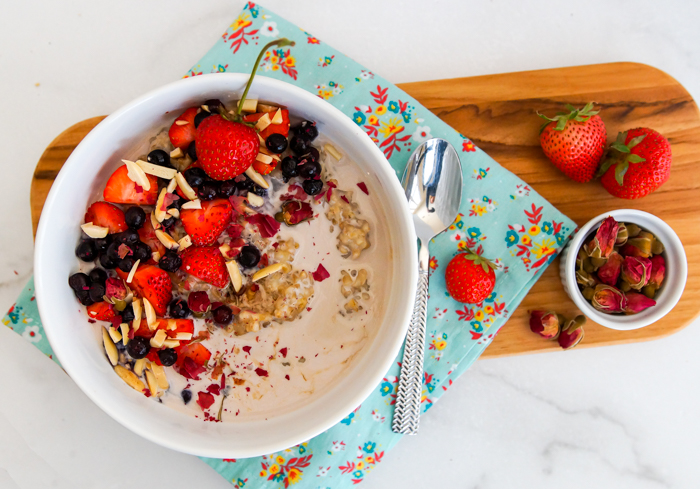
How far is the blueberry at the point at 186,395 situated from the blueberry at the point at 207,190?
371 millimetres

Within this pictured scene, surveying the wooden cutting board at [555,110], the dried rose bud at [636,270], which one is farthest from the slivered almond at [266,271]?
the dried rose bud at [636,270]

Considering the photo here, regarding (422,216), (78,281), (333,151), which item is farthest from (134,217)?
(422,216)

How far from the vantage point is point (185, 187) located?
0.82 metres

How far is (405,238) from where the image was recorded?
784 millimetres

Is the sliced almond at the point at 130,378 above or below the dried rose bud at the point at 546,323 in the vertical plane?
below

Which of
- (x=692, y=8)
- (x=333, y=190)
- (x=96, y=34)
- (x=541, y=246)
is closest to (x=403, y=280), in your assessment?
(x=333, y=190)

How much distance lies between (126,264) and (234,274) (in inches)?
7.3

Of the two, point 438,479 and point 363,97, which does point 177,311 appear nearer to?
point 363,97

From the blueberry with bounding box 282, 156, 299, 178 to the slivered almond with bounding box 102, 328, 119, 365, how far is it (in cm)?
45

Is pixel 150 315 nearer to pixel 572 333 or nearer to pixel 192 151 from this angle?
pixel 192 151

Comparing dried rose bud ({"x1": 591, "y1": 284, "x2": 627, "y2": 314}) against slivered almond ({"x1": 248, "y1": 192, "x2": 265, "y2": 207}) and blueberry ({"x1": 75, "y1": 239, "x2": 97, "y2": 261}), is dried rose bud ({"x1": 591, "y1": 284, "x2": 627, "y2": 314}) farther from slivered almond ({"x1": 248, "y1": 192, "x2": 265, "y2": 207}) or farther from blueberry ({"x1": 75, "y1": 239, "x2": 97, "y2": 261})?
blueberry ({"x1": 75, "y1": 239, "x2": 97, "y2": 261})

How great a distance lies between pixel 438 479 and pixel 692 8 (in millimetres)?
1320

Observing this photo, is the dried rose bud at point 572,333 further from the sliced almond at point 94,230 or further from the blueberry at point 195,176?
the sliced almond at point 94,230

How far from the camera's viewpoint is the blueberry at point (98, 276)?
0.84m
